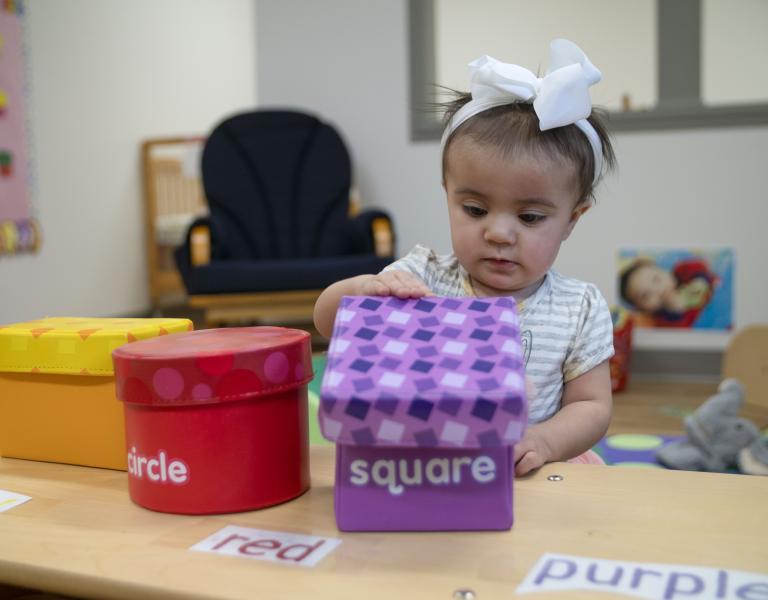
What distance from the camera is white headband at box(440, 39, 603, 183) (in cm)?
91

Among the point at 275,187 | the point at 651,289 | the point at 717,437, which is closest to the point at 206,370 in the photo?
the point at 717,437

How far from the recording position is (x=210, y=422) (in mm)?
724

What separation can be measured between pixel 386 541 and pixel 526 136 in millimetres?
489

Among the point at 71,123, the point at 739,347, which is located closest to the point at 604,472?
the point at 739,347

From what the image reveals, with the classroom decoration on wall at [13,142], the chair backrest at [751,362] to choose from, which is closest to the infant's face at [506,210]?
the chair backrest at [751,362]

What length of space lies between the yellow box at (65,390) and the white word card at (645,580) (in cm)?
48

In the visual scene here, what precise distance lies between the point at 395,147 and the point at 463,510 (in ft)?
9.26

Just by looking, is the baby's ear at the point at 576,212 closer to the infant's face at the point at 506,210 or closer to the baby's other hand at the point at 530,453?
the infant's face at the point at 506,210

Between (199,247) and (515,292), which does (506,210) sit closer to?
(515,292)

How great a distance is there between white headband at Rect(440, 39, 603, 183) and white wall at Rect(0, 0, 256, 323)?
10.1ft

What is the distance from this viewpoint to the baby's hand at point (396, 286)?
80 cm

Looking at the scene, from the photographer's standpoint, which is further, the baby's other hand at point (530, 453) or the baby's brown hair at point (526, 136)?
the baby's brown hair at point (526, 136)

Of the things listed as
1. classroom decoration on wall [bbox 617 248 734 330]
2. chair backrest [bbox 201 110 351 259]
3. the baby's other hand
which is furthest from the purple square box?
chair backrest [bbox 201 110 351 259]

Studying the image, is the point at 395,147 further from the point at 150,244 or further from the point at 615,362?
the point at 150,244
